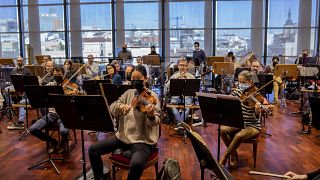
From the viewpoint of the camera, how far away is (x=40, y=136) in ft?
17.0

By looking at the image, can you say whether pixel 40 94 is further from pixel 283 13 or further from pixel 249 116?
pixel 283 13

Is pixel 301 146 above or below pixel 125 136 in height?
below

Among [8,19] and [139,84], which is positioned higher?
[8,19]

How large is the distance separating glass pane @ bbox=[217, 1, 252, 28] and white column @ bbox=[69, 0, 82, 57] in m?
6.21

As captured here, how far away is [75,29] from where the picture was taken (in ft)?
49.4

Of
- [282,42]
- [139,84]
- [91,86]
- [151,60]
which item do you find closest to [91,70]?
[151,60]

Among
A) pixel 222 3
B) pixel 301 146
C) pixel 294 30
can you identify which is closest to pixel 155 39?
pixel 222 3

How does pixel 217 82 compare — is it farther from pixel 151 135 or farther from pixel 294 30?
pixel 151 135

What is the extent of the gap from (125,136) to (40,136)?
204 centimetres

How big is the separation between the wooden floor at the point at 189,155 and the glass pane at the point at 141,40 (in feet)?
26.7

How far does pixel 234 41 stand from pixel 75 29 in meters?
7.10

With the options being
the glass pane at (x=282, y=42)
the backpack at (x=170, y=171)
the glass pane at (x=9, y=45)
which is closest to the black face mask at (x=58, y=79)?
the backpack at (x=170, y=171)

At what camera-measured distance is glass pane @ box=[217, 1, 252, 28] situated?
14336 millimetres

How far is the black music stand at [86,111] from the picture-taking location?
11.3 ft
